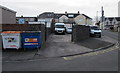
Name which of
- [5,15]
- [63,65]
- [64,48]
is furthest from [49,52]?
[5,15]

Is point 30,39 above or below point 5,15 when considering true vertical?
below

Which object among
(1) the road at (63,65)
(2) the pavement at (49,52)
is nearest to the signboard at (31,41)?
(2) the pavement at (49,52)

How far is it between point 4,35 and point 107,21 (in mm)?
106006

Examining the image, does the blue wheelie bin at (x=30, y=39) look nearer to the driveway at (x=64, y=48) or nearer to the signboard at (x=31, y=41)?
the signboard at (x=31, y=41)

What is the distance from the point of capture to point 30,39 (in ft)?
44.5

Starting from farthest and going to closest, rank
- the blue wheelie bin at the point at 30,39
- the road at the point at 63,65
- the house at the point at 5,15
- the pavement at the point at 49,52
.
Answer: the house at the point at 5,15
the blue wheelie bin at the point at 30,39
the pavement at the point at 49,52
the road at the point at 63,65

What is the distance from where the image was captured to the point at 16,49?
44.2 ft

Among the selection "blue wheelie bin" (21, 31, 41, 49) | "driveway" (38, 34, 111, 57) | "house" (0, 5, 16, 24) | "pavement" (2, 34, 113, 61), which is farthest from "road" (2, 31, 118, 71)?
"house" (0, 5, 16, 24)

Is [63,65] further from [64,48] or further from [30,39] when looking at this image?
[64,48]

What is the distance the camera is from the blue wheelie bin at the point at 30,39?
13453 mm

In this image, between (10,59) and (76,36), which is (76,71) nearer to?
(10,59)

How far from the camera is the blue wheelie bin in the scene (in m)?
13.5

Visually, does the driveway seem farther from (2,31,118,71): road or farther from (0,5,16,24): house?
(0,5,16,24): house

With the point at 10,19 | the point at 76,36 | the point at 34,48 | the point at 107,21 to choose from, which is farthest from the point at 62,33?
the point at 107,21
